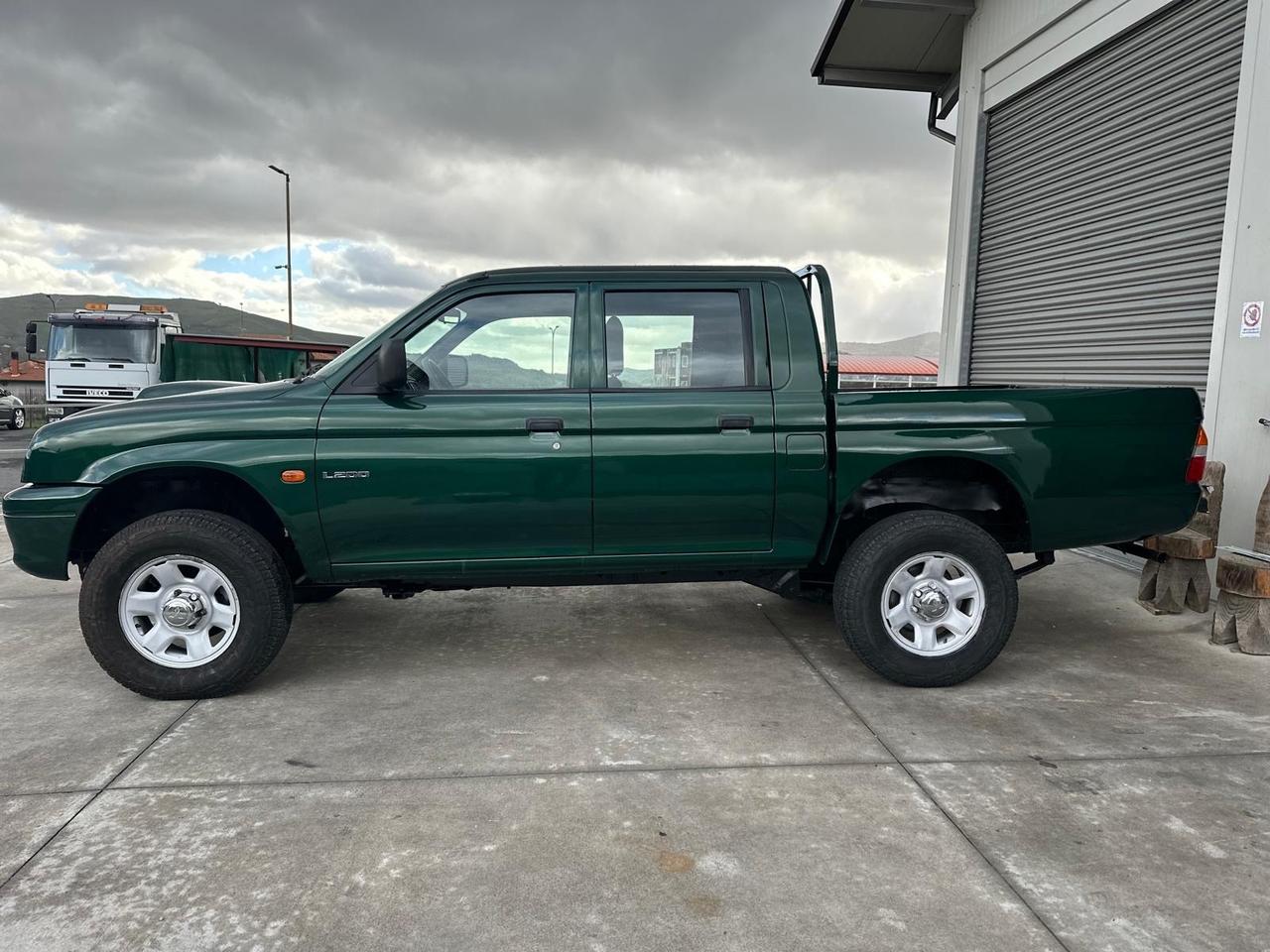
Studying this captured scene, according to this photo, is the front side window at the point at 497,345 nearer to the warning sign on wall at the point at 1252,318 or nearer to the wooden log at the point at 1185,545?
the wooden log at the point at 1185,545

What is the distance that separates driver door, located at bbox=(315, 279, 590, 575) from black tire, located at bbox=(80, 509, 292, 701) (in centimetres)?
34

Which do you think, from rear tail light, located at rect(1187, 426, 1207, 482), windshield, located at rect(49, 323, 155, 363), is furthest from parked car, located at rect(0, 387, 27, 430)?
rear tail light, located at rect(1187, 426, 1207, 482)

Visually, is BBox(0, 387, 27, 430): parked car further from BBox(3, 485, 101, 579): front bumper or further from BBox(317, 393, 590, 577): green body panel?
BBox(317, 393, 590, 577): green body panel

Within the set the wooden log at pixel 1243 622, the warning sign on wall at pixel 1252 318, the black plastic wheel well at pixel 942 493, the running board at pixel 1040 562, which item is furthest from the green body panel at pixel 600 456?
the warning sign on wall at pixel 1252 318

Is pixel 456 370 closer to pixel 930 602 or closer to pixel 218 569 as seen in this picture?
pixel 218 569

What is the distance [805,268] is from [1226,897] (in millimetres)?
3079

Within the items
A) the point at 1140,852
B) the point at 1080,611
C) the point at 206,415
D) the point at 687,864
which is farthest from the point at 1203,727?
the point at 206,415

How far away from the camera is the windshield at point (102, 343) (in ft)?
57.7

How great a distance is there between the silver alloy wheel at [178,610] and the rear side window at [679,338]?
2027 millimetres

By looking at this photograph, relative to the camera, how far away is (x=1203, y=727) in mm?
3709

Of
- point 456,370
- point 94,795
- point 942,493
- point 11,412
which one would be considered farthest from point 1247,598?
point 11,412

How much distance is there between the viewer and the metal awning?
9.20 meters

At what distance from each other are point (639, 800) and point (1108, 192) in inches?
263

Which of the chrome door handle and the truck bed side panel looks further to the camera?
the truck bed side panel
